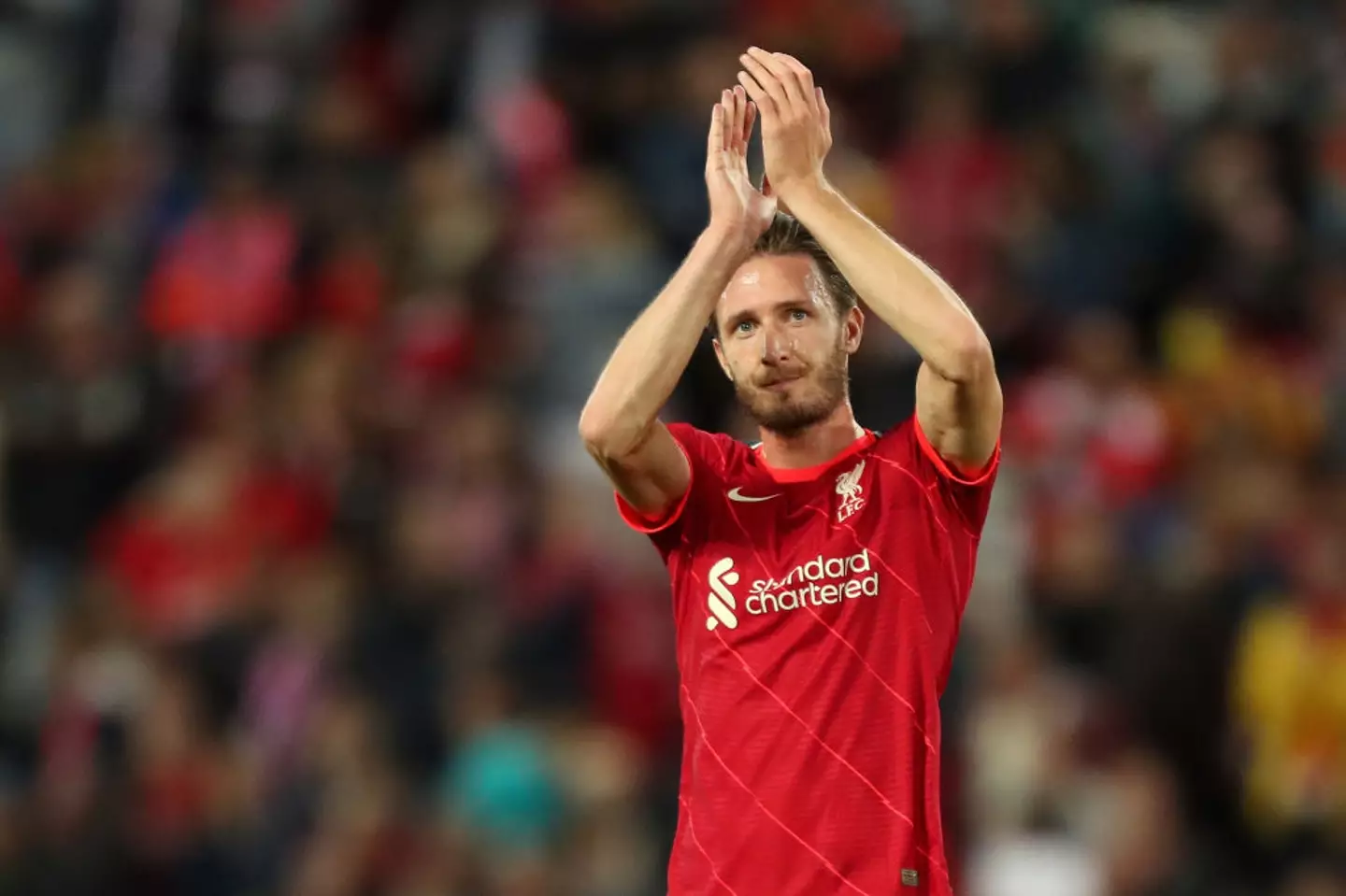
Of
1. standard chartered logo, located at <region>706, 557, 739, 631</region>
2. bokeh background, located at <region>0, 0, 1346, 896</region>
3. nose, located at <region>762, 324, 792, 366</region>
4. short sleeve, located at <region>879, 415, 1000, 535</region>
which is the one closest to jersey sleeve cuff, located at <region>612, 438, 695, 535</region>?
standard chartered logo, located at <region>706, 557, 739, 631</region>

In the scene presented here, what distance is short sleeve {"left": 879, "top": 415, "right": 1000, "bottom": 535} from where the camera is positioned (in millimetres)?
4699

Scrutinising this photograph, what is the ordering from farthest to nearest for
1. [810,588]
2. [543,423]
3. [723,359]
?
[543,423] → [723,359] → [810,588]

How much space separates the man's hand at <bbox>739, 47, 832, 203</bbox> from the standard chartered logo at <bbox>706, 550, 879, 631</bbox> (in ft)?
2.49

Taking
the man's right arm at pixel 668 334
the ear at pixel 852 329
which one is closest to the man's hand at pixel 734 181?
the man's right arm at pixel 668 334

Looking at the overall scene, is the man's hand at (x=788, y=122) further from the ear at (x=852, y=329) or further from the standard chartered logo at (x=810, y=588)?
the standard chartered logo at (x=810, y=588)

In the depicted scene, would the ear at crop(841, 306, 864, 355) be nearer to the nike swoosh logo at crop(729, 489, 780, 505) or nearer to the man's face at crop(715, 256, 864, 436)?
the man's face at crop(715, 256, 864, 436)

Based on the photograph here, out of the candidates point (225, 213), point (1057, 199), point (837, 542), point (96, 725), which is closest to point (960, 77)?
point (1057, 199)

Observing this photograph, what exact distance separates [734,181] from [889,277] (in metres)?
0.44

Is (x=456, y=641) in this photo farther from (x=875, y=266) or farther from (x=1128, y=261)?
(x=875, y=266)

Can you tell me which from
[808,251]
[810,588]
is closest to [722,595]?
[810,588]

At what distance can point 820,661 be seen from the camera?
464 centimetres

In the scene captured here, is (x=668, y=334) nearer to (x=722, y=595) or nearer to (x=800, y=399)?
(x=800, y=399)

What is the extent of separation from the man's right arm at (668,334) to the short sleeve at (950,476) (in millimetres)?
508

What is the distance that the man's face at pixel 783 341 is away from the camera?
4742 millimetres
